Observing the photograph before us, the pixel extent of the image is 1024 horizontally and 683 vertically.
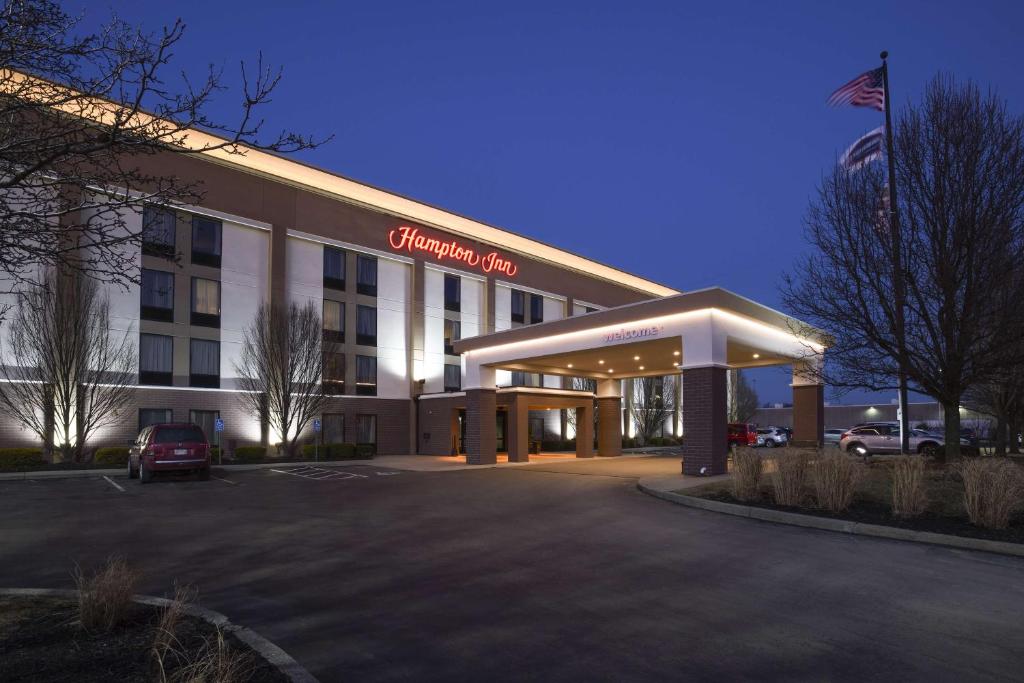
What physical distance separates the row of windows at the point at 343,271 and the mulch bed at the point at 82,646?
108ft

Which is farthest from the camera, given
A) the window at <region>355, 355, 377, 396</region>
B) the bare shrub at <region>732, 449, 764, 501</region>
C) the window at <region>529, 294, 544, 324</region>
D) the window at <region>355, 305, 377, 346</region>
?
the window at <region>529, 294, 544, 324</region>

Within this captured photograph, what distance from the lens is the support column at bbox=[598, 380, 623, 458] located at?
1395 inches

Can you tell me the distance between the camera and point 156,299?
31.2 metres

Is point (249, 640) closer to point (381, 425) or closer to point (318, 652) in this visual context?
point (318, 652)

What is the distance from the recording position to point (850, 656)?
17.3 ft

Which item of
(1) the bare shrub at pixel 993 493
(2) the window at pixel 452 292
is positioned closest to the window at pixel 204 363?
(2) the window at pixel 452 292

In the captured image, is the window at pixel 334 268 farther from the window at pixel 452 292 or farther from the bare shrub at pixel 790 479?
the bare shrub at pixel 790 479

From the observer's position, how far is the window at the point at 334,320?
124 ft

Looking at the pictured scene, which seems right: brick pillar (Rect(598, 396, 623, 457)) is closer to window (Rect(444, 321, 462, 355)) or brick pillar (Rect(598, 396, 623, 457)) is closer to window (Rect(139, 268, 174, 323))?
window (Rect(444, 321, 462, 355))

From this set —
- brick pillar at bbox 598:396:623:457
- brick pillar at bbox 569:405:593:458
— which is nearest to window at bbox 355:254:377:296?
brick pillar at bbox 569:405:593:458

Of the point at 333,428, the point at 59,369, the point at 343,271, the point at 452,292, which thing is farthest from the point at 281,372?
the point at 452,292

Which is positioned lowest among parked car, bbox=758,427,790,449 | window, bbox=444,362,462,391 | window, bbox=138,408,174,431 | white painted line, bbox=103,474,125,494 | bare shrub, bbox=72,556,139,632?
parked car, bbox=758,427,790,449

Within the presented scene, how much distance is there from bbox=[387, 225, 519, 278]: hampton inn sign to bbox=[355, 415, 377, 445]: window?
34.0 feet

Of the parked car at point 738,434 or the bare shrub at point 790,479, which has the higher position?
the bare shrub at point 790,479
